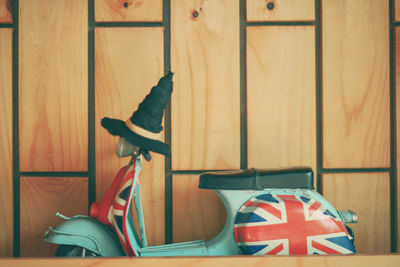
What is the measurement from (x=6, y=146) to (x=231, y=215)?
1.03 meters

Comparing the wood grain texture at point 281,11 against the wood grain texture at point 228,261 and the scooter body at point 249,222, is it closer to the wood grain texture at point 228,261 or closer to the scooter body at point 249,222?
the scooter body at point 249,222

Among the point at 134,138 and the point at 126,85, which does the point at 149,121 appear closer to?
the point at 134,138

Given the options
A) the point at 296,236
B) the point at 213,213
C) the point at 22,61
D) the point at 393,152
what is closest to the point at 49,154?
the point at 22,61

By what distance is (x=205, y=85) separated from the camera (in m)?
1.30

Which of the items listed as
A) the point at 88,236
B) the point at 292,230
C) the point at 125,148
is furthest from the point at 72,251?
the point at 292,230

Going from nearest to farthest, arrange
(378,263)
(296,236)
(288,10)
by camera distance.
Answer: (378,263) < (296,236) < (288,10)

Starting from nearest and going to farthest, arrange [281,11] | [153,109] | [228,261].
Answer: [228,261]
[153,109]
[281,11]

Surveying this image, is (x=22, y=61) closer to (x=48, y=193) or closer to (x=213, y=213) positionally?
(x=48, y=193)

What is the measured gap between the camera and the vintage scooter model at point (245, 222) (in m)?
0.94

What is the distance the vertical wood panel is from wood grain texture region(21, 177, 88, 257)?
701mm

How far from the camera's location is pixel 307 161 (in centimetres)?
130

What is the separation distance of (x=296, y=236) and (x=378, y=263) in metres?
0.24

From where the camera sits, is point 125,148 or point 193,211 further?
point 193,211

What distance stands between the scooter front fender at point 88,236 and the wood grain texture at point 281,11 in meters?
1.03
